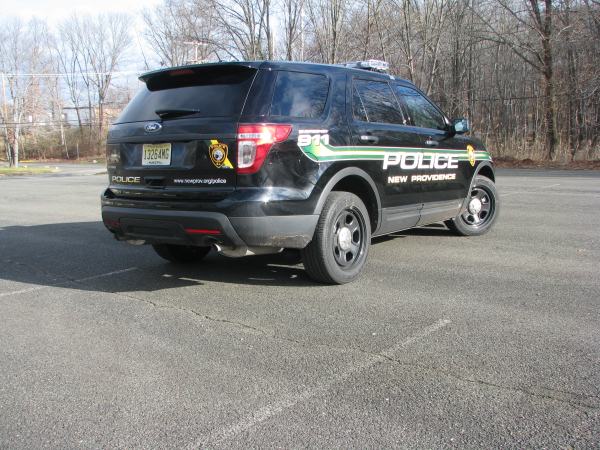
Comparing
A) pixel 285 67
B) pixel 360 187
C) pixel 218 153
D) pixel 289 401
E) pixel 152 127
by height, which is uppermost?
pixel 285 67

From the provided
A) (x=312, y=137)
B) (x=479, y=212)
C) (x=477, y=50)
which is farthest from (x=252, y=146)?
(x=477, y=50)

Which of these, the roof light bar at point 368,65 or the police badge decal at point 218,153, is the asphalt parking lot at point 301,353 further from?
the roof light bar at point 368,65

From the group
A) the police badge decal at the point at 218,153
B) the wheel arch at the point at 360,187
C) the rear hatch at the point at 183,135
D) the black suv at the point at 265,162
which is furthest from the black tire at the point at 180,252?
the wheel arch at the point at 360,187

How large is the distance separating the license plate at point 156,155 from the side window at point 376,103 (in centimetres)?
176

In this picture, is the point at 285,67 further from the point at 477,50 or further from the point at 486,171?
the point at 477,50

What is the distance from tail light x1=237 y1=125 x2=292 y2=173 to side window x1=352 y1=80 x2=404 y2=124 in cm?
123

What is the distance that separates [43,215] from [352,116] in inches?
296

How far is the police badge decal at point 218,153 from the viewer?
4.16m

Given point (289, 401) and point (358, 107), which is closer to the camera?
point (289, 401)

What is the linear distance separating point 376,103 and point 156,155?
2222 millimetres

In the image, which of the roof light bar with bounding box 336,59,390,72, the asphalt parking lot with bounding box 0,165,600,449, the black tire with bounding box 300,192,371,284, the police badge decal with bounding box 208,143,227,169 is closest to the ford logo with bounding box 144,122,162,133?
the police badge decal with bounding box 208,143,227,169

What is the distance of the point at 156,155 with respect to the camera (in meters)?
4.53

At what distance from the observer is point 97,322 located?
404cm

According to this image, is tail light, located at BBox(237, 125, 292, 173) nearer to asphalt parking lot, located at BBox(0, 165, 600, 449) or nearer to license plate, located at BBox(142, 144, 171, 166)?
license plate, located at BBox(142, 144, 171, 166)
